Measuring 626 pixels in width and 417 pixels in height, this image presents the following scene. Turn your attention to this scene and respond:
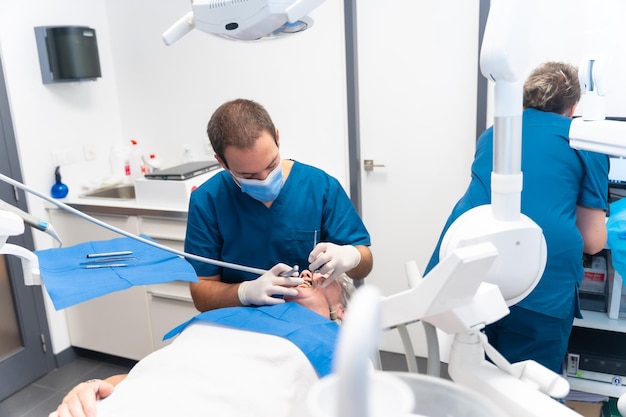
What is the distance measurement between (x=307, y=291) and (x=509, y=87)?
0.82 metres

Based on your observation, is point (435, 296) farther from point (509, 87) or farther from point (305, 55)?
point (305, 55)

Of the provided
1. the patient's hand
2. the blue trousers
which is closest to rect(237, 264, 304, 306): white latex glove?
the patient's hand

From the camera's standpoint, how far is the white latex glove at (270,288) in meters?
1.21

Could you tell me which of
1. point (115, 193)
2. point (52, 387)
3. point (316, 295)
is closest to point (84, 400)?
point (316, 295)

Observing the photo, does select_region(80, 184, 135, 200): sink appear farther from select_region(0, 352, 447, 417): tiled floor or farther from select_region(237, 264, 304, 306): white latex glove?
select_region(237, 264, 304, 306): white latex glove

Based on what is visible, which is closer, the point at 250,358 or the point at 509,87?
the point at 509,87

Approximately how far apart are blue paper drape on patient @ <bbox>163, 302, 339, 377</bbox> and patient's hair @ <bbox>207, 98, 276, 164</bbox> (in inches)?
16.3

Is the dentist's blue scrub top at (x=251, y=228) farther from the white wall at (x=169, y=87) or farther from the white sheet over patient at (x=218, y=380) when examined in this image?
the white wall at (x=169, y=87)

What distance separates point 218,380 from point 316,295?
44cm

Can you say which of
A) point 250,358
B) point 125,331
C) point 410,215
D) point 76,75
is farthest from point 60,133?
point 250,358

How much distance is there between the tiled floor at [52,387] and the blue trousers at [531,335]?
193 centimetres

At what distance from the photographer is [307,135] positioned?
8.59 ft

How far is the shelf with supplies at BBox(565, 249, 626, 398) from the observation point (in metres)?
1.85

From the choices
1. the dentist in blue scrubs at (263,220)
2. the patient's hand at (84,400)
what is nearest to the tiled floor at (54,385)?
the dentist in blue scrubs at (263,220)
